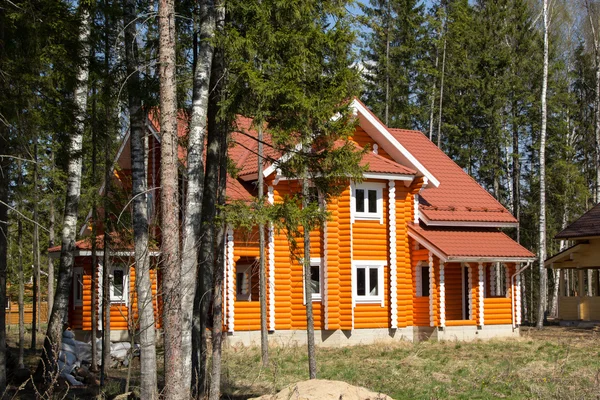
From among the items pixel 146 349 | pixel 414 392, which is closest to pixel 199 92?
pixel 146 349

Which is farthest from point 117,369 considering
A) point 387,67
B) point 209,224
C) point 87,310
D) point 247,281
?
point 387,67

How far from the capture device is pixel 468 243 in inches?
1137

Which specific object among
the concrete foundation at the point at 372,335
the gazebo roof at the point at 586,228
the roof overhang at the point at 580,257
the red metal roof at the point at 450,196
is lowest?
the concrete foundation at the point at 372,335

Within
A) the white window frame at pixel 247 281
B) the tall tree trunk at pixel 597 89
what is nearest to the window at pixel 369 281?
the white window frame at pixel 247 281

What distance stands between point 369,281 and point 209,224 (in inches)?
519

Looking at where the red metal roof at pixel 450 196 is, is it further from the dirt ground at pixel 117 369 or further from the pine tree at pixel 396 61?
the pine tree at pixel 396 61

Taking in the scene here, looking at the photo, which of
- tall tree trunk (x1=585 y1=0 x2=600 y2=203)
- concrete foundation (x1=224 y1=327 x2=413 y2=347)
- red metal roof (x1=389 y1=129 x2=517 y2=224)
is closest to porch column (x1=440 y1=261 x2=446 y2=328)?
concrete foundation (x1=224 y1=327 x2=413 y2=347)

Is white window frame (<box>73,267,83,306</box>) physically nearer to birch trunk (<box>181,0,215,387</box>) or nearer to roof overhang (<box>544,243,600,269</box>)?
birch trunk (<box>181,0,215,387</box>)

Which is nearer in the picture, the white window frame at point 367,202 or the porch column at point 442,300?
the white window frame at point 367,202

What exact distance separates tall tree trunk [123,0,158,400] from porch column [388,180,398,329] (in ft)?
46.0

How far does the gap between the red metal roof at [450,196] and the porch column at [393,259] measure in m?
1.78

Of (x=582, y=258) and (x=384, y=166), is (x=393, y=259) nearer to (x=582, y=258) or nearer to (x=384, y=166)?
(x=384, y=166)

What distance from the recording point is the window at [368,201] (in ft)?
89.4

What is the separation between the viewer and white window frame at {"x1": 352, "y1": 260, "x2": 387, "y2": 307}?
87.7ft
